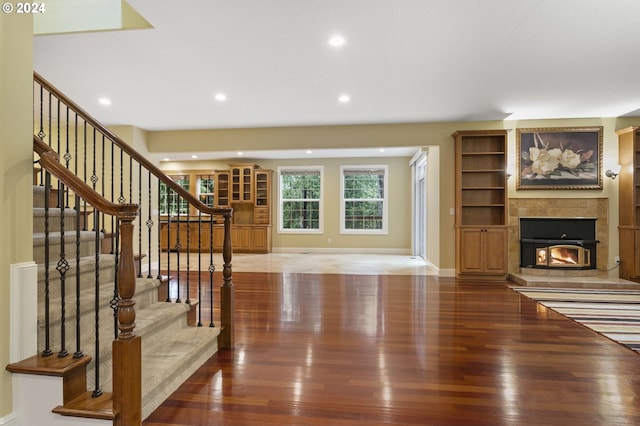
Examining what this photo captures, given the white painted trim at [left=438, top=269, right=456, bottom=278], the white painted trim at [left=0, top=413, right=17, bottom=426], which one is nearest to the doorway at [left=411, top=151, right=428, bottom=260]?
the white painted trim at [left=438, top=269, right=456, bottom=278]

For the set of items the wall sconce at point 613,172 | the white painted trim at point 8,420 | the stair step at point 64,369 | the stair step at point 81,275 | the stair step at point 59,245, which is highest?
the wall sconce at point 613,172

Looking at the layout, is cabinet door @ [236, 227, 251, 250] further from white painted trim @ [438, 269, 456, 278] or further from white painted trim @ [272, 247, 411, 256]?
white painted trim @ [438, 269, 456, 278]

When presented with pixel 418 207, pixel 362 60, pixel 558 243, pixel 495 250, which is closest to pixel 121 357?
pixel 362 60

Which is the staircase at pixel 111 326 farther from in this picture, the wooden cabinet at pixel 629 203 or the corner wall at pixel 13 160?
the wooden cabinet at pixel 629 203

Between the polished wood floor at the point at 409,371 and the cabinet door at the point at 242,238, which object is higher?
the cabinet door at the point at 242,238

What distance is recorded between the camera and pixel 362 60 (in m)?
3.73

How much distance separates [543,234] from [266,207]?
6.63 m

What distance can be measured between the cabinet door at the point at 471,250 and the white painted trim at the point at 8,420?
18.6 ft

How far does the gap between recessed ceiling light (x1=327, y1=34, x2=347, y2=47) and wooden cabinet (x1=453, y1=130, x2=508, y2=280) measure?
3278mm

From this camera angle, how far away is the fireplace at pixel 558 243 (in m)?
5.80

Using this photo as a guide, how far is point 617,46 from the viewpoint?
339 cm

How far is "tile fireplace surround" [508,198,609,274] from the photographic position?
5.88 m

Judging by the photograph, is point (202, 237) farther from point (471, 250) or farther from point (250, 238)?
point (471, 250)

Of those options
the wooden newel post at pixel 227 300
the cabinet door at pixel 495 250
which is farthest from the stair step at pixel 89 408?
the cabinet door at pixel 495 250
